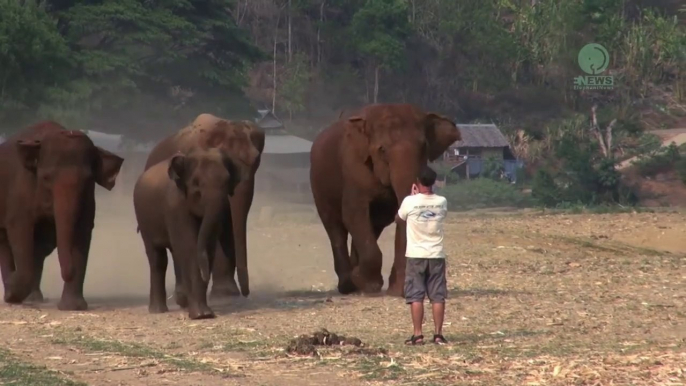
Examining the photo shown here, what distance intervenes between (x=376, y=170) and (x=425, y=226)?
4.85 metres

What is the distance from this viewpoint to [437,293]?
13.7 meters

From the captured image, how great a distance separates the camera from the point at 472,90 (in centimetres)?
8269

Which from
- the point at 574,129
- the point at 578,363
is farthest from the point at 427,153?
the point at 574,129

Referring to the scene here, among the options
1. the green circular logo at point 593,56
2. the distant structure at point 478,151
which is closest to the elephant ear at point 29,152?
the distant structure at point 478,151

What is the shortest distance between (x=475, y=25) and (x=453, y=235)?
5465 centimetres

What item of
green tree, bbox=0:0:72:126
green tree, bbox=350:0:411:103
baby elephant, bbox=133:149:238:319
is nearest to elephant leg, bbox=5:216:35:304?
baby elephant, bbox=133:149:238:319

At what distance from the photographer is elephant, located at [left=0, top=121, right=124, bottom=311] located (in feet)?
60.0

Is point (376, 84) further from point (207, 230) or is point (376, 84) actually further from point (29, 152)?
point (207, 230)

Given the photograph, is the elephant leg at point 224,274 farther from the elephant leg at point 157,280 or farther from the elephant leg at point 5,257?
the elephant leg at point 5,257

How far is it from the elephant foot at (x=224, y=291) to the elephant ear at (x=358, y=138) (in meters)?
2.16

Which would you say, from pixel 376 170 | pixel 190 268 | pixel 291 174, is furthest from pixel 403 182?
pixel 291 174

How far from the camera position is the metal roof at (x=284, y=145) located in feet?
198

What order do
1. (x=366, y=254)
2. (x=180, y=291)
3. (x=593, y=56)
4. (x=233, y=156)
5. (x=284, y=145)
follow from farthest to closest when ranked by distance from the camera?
(x=593, y=56) → (x=284, y=145) → (x=233, y=156) → (x=366, y=254) → (x=180, y=291)

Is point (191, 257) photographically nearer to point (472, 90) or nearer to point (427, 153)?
point (427, 153)
